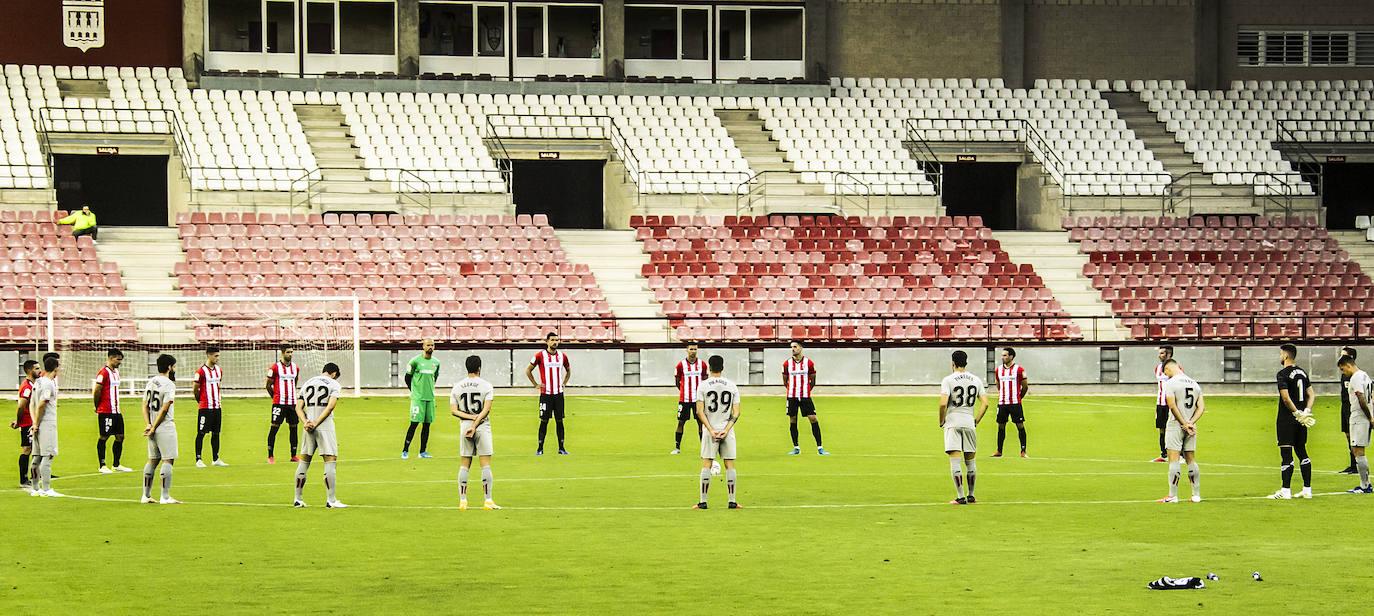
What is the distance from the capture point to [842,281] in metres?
41.5

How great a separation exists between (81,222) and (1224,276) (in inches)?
1126

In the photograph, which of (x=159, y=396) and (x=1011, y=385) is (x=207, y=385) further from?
(x=1011, y=385)

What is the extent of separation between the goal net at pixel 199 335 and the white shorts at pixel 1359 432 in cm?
2094

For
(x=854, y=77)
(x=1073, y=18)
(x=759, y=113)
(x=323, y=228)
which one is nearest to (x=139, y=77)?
(x=323, y=228)

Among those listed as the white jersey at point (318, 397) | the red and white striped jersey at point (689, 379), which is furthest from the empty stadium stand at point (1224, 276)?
the white jersey at point (318, 397)

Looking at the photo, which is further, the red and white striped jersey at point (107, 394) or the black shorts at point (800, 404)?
the black shorts at point (800, 404)

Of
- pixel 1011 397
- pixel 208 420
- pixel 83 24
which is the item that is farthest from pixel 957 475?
pixel 83 24

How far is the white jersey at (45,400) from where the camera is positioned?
59.2ft

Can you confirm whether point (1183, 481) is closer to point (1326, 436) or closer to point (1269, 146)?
point (1326, 436)

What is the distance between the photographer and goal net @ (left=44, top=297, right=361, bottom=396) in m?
33.8

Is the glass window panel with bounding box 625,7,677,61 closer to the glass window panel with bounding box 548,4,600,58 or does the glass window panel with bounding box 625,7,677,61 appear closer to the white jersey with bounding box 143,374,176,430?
the glass window panel with bounding box 548,4,600,58

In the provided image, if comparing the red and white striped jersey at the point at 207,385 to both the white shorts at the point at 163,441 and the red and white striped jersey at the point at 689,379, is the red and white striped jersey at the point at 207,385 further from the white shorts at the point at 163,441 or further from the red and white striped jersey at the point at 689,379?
the red and white striped jersey at the point at 689,379

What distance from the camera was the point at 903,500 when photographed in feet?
60.5

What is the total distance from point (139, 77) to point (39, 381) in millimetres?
30530
